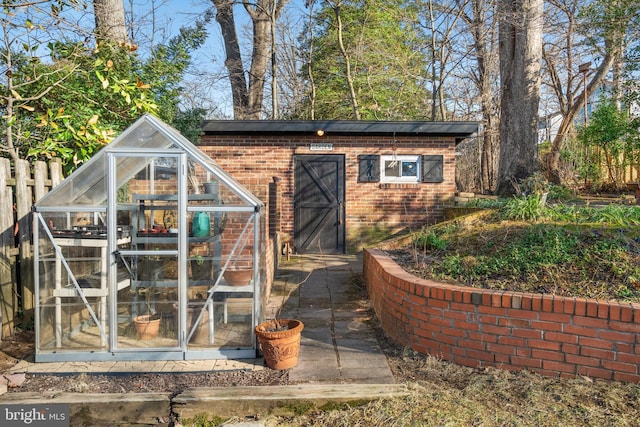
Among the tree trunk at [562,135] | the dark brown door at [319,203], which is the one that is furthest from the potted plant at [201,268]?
the tree trunk at [562,135]

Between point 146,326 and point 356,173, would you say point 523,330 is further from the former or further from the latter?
point 356,173

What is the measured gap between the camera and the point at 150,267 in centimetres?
419

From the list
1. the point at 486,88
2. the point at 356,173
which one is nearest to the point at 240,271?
the point at 356,173

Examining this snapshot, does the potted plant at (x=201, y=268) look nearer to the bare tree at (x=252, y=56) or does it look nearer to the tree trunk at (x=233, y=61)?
the bare tree at (x=252, y=56)

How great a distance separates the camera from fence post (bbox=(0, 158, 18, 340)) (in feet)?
15.0

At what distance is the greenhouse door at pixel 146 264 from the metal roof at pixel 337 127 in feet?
17.1

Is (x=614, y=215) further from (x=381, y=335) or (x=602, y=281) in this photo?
(x=381, y=335)

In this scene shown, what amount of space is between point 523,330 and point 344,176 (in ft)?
21.4

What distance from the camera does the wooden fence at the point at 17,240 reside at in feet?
15.1

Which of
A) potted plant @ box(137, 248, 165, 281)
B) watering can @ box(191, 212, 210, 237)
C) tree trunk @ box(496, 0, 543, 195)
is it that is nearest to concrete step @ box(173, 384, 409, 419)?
potted plant @ box(137, 248, 165, 281)

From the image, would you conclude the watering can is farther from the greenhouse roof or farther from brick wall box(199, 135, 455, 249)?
brick wall box(199, 135, 455, 249)

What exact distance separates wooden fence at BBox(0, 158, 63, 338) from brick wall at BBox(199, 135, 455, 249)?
189 inches

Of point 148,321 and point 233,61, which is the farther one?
point 233,61

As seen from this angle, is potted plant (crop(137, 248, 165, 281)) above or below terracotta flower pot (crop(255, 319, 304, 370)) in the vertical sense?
above
